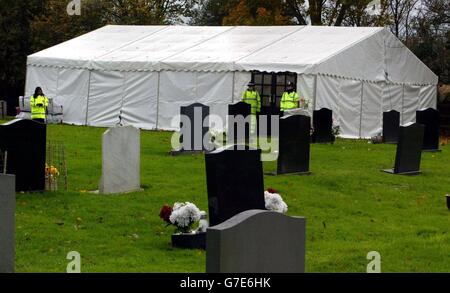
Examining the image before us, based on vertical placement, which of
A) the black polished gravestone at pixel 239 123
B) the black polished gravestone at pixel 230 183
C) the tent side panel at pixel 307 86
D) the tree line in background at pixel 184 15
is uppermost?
the tree line in background at pixel 184 15

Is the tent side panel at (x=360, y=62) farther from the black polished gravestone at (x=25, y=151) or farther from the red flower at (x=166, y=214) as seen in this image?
the red flower at (x=166, y=214)

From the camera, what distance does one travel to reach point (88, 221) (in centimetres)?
1312

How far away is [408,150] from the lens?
2016cm

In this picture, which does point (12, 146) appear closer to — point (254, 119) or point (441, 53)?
point (254, 119)

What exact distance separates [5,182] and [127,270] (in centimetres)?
162

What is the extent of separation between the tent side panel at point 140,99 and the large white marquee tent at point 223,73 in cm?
4

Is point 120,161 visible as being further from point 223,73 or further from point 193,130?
point 223,73

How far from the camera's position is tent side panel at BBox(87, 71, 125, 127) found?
3472cm

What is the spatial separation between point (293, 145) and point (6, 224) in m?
9.85

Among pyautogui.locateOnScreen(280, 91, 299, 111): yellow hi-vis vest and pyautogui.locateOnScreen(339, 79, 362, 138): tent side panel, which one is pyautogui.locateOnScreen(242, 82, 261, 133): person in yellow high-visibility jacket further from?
pyautogui.locateOnScreen(339, 79, 362, 138): tent side panel

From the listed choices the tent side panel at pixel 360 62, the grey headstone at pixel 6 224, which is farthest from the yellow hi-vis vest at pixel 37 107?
the grey headstone at pixel 6 224

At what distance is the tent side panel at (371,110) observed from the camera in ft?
109

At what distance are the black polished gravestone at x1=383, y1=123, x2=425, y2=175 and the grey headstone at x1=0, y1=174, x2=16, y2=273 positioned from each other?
11.7 meters
